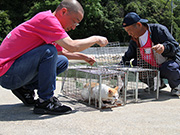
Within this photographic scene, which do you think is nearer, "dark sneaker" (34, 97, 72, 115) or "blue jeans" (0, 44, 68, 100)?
"blue jeans" (0, 44, 68, 100)

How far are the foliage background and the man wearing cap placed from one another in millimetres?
14837

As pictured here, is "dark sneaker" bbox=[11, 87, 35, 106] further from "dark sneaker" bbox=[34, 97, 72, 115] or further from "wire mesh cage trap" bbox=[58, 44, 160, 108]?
"wire mesh cage trap" bbox=[58, 44, 160, 108]

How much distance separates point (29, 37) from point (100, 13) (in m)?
17.7

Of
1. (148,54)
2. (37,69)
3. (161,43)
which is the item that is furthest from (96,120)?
(161,43)

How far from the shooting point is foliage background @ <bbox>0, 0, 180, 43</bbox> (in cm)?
1822

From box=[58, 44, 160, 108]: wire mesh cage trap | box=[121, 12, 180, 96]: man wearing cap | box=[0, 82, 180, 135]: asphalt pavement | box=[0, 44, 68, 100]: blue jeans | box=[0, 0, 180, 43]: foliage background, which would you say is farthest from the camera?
box=[0, 0, 180, 43]: foliage background

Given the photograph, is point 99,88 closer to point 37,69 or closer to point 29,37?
point 37,69

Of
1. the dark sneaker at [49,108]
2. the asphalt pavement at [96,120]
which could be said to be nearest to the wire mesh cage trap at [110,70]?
the asphalt pavement at [96,120]

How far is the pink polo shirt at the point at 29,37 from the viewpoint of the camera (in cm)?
185

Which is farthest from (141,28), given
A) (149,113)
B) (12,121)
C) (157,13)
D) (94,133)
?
(157,13)

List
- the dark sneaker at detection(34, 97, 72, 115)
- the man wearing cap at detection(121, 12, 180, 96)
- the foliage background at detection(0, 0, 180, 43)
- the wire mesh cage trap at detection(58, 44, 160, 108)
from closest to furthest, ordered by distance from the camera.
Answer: the dark sneaker at detection(34, 97, 72, 115) → the wire mesh cage trap at detection(58, 44, 160, 108) → the man wearing cap at detection(121, 12, 180, 96) → the foliage background at detection(0, 0, 180, 43)

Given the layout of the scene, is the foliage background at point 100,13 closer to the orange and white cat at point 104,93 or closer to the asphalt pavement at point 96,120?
the orange and white cat at point 104,93

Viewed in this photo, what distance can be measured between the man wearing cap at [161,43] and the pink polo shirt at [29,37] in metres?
1.20

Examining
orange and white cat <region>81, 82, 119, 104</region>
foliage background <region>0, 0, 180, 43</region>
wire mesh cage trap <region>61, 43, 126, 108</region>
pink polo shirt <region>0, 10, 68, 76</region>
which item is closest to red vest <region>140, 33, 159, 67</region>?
wire mesh cage trap <region>61, 43, 126, 108</region>
